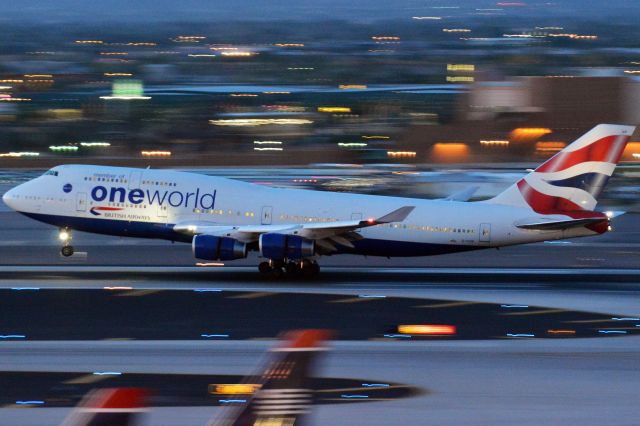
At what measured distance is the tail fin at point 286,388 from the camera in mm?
8445

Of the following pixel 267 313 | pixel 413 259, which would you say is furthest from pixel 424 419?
pixel 413 259

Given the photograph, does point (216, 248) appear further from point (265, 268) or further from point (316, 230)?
point (316, 230)

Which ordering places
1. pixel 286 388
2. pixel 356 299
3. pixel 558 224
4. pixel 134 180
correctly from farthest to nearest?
1. pixel 134 180
2. pixel 558 224
3. pixel 356 299
4. pixel 286 388

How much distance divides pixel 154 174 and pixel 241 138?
92.3m

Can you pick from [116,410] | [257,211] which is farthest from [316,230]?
[116,410]

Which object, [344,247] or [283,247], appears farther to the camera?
[344,247]

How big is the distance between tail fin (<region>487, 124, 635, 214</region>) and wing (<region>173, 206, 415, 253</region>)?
4.06 m

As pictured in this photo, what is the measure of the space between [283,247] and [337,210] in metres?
2.72

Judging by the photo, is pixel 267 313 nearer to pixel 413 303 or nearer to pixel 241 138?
pixel 413 303

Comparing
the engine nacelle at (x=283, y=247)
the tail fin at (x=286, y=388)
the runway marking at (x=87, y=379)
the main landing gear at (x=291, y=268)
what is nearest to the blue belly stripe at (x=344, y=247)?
the main landing gear at (x=291, y=268)

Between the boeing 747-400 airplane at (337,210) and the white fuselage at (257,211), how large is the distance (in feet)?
0.10

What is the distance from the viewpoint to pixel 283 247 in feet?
114

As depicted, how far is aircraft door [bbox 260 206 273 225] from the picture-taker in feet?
121

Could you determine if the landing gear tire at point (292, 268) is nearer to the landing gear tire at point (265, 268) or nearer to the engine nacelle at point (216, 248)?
the landing gear tire at point (265, 268)
